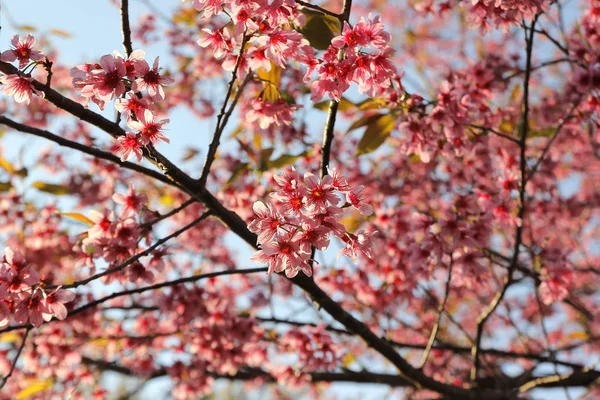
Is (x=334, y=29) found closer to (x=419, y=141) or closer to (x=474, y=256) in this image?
(x=419, y=141)

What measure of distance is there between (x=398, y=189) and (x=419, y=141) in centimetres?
254

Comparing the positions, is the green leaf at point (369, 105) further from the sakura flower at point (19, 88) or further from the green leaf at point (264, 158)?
the sakura flower at point (19, 88)

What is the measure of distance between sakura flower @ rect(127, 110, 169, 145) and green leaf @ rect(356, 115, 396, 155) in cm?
152

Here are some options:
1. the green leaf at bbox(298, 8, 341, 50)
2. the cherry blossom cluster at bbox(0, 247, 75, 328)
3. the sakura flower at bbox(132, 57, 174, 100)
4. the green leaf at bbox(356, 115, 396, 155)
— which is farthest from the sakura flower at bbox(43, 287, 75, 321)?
the green leaf at bbox(356, 115, 396, 155)

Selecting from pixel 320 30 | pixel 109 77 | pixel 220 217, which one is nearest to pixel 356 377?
pixel 220 217

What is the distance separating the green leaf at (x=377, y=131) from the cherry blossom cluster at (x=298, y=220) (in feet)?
4.44

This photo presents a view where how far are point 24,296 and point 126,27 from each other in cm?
105

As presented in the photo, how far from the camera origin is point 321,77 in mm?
1873

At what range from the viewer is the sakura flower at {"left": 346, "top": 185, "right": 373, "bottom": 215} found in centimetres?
169

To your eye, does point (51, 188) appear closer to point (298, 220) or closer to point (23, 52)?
point (23, 52)

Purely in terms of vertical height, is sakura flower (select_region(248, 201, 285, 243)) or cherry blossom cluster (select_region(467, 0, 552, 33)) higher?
cherry blossom cluster (select_region(467, 0, 552, 33))

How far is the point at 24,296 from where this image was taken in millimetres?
1813

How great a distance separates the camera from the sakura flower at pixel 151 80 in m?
1.69

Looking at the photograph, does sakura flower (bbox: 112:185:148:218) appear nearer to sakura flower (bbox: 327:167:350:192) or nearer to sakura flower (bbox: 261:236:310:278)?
sakura flower (bbox: 261:236:310:278)
